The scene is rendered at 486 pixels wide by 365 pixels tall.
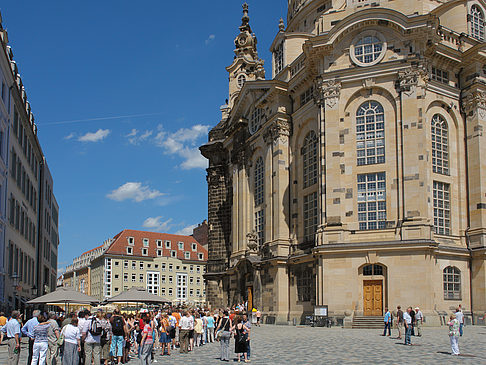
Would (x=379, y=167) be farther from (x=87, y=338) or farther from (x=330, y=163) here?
(x=87, y=338)

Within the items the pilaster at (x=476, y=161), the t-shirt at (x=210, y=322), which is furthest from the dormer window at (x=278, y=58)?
the t-shirt at (x=210, y=322)

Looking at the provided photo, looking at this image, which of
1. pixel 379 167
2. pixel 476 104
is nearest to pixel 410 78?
pixel 379 167

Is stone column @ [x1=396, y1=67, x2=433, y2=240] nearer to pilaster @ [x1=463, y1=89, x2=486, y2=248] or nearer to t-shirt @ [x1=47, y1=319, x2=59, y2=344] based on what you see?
pilaster @ [x1=463, y1=89, x2=486, y2=248]

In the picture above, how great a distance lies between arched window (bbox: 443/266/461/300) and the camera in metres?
39.9

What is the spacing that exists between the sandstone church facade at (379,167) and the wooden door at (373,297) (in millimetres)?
65

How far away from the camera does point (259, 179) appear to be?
5338 cm

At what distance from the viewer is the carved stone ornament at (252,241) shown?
168ft

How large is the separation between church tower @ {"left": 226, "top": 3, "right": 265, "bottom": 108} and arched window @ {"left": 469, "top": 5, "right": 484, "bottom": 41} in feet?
80.1

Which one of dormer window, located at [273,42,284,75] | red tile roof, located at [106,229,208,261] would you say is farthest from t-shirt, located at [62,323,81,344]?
red tile roof, located at [106,229,208,261]

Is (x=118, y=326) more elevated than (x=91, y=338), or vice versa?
(x=118, y=326)

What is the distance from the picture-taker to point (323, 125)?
41906mm

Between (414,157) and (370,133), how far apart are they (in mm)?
3586

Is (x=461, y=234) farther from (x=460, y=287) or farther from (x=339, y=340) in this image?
(x=339, y=340)

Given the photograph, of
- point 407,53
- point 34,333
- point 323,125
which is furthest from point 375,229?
point 34,333
